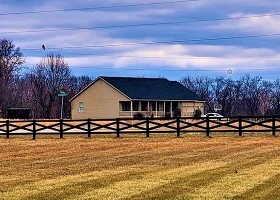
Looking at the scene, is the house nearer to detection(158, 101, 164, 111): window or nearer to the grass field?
detection(158, 101, 164, 111): window

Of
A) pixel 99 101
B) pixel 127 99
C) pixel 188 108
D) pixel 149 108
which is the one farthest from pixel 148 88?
pixel 188 108

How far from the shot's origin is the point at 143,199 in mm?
11359

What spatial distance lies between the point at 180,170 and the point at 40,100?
221 feet

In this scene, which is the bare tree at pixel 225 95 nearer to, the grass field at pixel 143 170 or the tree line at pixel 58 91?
the tree line at pixel 58 91

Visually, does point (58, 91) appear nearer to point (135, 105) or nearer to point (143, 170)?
point (135, 105)

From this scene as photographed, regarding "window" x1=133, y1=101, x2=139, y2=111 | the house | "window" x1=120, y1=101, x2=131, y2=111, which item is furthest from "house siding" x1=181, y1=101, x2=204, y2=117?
"window" x1=120, y1=101, x2=131, y2=111

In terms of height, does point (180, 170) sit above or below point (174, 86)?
below

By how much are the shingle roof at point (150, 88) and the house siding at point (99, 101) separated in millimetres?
857

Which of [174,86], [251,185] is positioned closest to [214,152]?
[251,185]

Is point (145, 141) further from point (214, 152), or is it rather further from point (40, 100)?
point (40, 100)

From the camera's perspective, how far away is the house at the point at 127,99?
6988cm

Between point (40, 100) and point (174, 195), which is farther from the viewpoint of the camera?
point (40, 100)

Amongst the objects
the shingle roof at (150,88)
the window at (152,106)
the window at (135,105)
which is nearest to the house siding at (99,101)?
the shingle roof at (150,88)

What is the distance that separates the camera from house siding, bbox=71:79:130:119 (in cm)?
6975
